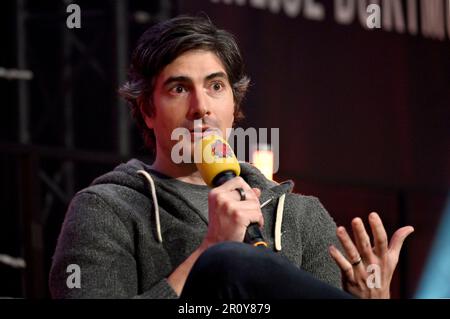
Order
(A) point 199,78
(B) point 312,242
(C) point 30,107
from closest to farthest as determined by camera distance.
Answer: (A) point 199,78 < (B) point 312,242 < (C) point 30,107

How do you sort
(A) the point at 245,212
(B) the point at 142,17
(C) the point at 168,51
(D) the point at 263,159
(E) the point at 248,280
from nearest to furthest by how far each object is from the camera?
(E) the point at 248,280
(A) the point at 245,212
(C) the point at 168,51
(D) the point at 263,159
(B) the point at 142,17

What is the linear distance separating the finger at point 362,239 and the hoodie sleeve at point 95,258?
40 cm

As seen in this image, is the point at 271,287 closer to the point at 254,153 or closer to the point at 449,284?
the point at 254,153

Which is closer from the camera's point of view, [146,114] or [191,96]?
[191,96]

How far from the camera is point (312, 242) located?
207cm

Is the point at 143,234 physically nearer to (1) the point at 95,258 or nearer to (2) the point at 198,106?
(1) the point at 95,258

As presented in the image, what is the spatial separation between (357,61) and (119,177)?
2422 millimetres

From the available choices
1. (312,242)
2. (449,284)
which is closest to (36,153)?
(312,242)

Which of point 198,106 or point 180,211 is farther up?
point 198,106

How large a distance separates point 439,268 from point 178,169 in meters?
2.39

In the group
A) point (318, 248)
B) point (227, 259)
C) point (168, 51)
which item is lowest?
point (318, 248)

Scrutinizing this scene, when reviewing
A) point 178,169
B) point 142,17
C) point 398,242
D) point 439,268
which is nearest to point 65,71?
point 142,17

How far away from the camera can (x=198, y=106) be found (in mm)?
1874

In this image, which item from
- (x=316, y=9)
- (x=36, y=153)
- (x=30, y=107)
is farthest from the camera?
(x=30, y=107)
